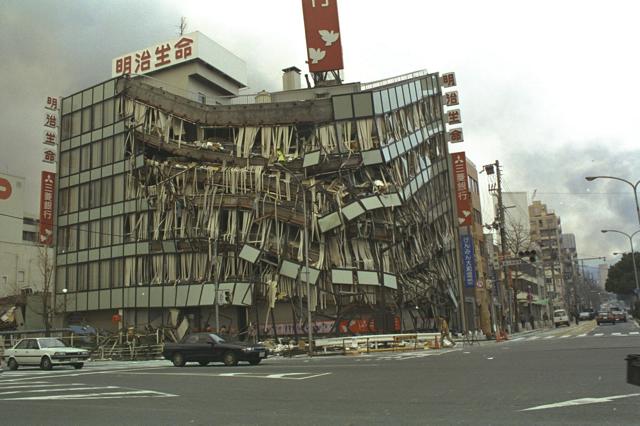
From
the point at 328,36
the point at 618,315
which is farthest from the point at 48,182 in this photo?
the point at 618,315

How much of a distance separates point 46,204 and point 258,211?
73.7 feet

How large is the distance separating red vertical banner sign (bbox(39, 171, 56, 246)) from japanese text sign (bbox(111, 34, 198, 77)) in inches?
481

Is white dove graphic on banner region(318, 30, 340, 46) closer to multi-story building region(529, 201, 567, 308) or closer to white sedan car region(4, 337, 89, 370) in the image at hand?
white sedan car region(4, 337, 89, 370)

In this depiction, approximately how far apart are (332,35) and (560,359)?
36.6 metres

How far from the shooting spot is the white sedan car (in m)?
25.9

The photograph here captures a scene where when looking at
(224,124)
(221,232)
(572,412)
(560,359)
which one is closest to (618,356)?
(560,359)

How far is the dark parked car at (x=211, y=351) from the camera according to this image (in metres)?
23.8

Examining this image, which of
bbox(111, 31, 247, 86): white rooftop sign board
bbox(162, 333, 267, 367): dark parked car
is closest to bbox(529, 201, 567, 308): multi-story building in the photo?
bbox(111, 31, 247, 86): white rooftop sign board

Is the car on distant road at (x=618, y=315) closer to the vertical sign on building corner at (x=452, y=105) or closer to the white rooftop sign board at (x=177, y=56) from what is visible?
the vertical sign on building corner at (x=452, y=105)

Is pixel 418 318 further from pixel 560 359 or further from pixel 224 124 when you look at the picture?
pixel 560 359

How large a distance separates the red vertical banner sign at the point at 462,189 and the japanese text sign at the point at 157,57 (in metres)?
26.3

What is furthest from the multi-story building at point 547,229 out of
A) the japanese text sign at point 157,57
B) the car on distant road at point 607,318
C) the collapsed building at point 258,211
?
the japanese text sign at point 157,57

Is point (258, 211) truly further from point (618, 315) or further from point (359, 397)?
point (618, 315)

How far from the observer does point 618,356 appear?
18.4m
